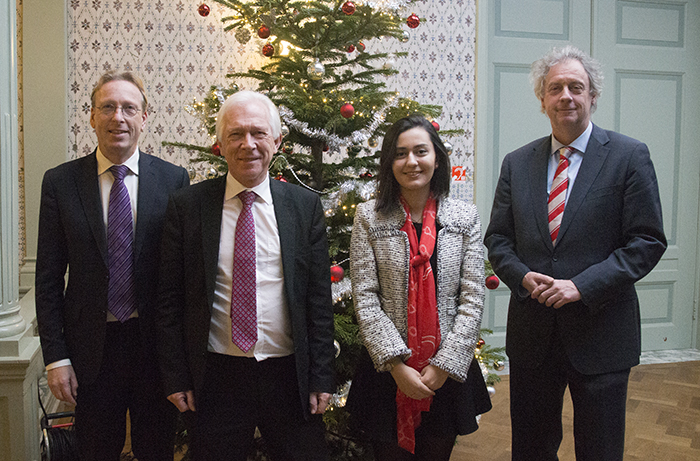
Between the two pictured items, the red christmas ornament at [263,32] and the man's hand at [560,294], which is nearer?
the man's hand at [560,294]

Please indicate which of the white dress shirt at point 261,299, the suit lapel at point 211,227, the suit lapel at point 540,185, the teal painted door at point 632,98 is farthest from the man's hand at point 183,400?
the teal painted door at point 632,98

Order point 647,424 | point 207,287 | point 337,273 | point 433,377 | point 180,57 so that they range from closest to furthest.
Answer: point 207,287, point 433,377, point 337,273, point 647,424, point 180,57

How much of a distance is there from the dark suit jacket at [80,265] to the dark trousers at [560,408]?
3.99 ft

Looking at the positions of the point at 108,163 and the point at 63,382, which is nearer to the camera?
the point at 63,382

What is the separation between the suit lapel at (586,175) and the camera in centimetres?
166

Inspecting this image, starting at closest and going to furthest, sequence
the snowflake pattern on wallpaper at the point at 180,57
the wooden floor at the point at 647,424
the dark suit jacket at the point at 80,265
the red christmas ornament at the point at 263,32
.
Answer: the dark suit jacket at the point at 80,265 < the red christmas ornament at the point at 263,32 < the wooden floor at the point at 647,424 < the snowflake pattern on wallpaper at the point at 180,57

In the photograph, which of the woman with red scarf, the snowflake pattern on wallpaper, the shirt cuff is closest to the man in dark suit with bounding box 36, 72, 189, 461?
the shirt cuff

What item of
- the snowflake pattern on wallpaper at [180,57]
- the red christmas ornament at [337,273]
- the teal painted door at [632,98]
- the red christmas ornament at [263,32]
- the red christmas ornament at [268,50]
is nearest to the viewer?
the red christmas ornament at [337,273]

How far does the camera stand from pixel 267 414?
4.90 feet

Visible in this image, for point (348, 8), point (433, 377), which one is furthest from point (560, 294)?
point (348, 8)

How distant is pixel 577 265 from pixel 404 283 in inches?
21.4

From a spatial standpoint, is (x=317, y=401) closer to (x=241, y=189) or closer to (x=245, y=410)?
(x=245, y=410)

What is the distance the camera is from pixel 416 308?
160 cm

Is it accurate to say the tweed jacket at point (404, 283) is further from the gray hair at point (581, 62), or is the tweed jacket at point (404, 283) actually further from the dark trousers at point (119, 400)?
the dark trousers at point (119, 400)
